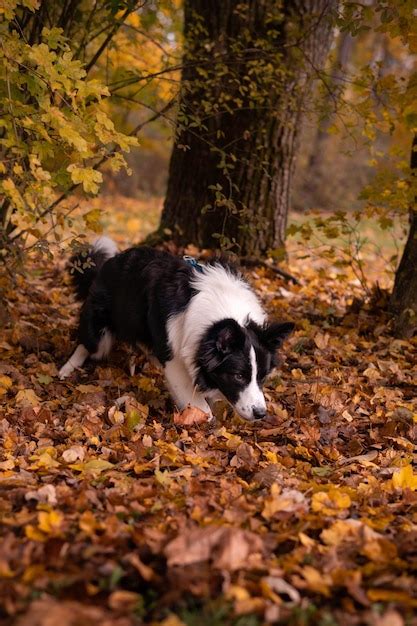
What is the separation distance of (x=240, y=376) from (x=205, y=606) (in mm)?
2273

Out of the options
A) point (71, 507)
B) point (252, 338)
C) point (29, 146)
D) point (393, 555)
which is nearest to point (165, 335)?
point (252, 338)

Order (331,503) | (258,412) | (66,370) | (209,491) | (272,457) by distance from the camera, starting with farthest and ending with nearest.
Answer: (66,370)
(258,412)
(272,457)
(209,491)
(331,503)

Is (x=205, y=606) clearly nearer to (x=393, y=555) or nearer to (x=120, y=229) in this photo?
(x=393, y=555)

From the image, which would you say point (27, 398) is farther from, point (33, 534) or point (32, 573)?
point (32, 573)

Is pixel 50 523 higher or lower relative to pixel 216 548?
lower

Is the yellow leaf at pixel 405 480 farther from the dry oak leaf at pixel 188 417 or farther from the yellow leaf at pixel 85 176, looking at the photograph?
the yellow leaf at pixel 85 176

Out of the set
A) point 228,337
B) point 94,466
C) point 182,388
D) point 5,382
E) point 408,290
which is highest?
point 408,290

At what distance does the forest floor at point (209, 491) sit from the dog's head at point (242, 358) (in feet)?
0.89

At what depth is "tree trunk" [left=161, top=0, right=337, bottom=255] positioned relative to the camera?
262 inches

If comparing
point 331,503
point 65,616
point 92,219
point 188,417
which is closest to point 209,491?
point 331,503

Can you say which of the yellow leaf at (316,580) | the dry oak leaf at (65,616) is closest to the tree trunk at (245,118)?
the yellow leaf at (316,580)

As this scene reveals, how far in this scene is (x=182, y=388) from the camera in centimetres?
491

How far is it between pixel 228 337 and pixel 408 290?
2.76m

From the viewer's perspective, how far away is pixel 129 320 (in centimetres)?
542
